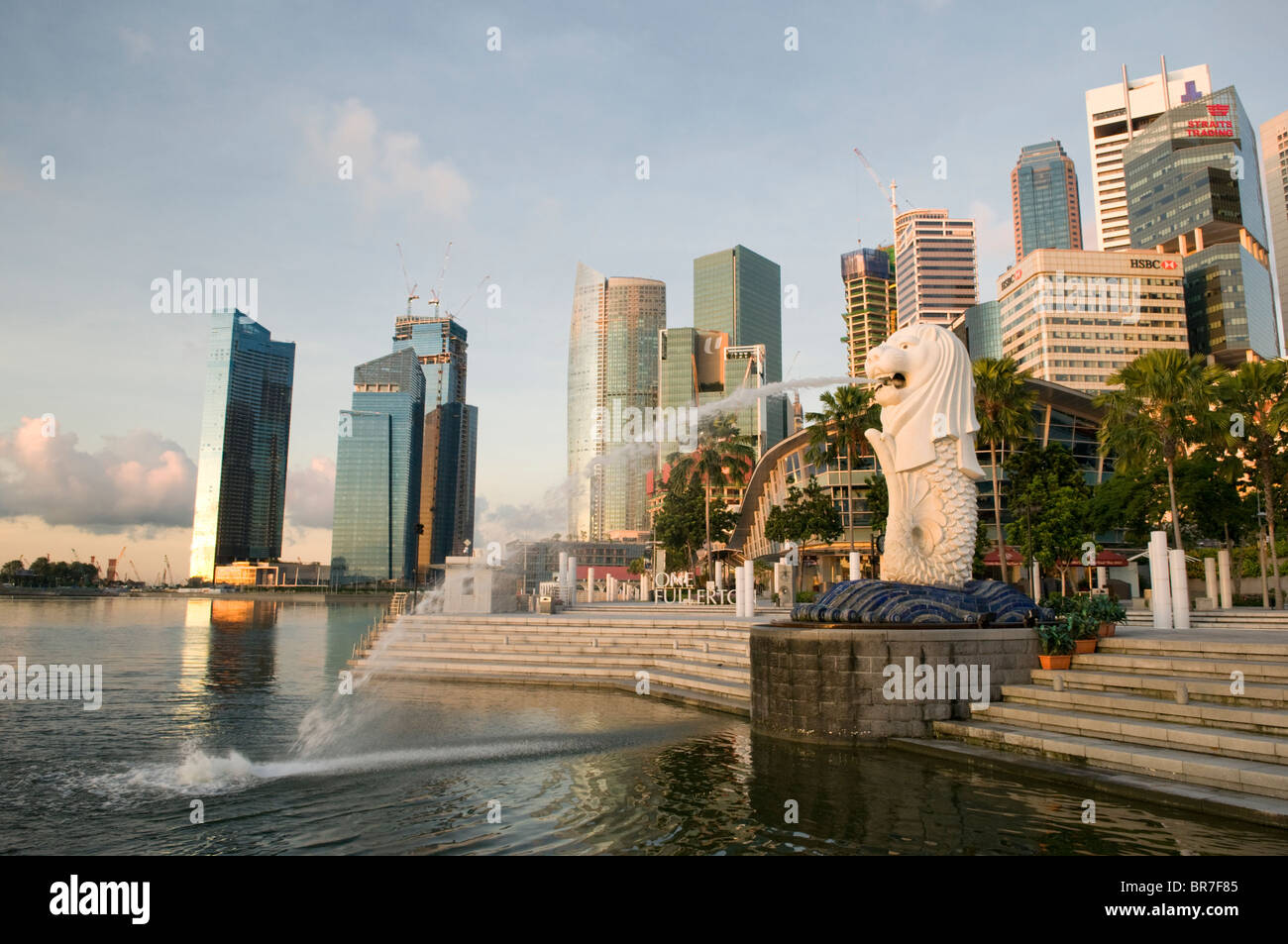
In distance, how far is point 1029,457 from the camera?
4294 cm

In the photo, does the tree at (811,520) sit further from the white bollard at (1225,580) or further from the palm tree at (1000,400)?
the white bollard at (1225,580)

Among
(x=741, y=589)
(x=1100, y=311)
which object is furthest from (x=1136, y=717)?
(x=1100, y=311)

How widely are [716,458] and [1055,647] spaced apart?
140ft

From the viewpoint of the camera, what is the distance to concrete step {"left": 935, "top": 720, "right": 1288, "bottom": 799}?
9.35 metres

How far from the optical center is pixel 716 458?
56.9m

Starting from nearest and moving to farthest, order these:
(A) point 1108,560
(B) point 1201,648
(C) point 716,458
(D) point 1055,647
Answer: (B) point 1201,648
(D) point 1055,647
(A) point 1108,560
(C) point 716,458

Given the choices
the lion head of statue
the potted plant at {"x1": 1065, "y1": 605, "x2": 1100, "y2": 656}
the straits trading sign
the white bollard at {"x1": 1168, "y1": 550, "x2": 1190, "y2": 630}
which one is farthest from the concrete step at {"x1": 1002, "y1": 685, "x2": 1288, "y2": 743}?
the straits trading sign

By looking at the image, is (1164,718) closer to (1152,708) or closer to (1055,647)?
(1152,708)

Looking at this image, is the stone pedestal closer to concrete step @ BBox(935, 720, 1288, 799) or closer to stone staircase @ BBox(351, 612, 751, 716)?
concrete step @ BBox(935, 720, 1288, 799)

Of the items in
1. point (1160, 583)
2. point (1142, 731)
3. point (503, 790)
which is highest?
point (1160, 583)

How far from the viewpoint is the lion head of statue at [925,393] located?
16484 mm

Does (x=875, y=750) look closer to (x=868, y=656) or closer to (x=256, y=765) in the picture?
(x=868, y=656)

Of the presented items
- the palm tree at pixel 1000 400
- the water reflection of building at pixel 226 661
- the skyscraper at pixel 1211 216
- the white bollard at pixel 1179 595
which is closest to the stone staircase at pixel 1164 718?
the white bollard at pixel 1179 595
